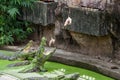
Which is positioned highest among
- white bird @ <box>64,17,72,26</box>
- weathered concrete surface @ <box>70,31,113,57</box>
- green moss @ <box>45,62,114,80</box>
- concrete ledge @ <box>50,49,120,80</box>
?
white bird @ <box>64,17,72,26</box>

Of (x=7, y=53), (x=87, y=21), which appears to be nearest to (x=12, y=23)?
(x=7, y=53)

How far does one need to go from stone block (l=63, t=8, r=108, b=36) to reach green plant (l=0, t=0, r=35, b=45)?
3.60ft

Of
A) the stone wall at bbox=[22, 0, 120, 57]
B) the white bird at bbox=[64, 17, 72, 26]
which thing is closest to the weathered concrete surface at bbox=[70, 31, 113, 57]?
the stone wall at bbox=[22, 0, 120, 57]

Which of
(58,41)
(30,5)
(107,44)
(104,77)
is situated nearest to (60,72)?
(104,77)

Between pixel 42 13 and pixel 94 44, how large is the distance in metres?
1.25

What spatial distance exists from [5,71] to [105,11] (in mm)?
1775

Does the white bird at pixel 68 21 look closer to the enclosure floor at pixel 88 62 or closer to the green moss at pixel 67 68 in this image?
the enclosure floor at pixel 88 62

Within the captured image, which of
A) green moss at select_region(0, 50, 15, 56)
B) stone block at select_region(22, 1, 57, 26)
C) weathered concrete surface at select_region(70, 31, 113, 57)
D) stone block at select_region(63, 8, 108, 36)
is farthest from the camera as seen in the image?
stone block at select_region(22, 1, 57, 26)

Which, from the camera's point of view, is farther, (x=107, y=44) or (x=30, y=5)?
Result: (x=30, y=5)

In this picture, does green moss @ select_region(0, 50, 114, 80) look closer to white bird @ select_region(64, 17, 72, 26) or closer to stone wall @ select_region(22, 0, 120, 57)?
stone wall @ select_region(22, 0, 120, 57)

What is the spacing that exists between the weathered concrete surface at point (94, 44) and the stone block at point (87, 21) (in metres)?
0.17

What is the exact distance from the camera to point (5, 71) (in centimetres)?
563

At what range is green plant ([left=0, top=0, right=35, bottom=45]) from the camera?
7.34 meters

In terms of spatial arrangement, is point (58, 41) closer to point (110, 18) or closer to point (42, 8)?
point (42, 8)
